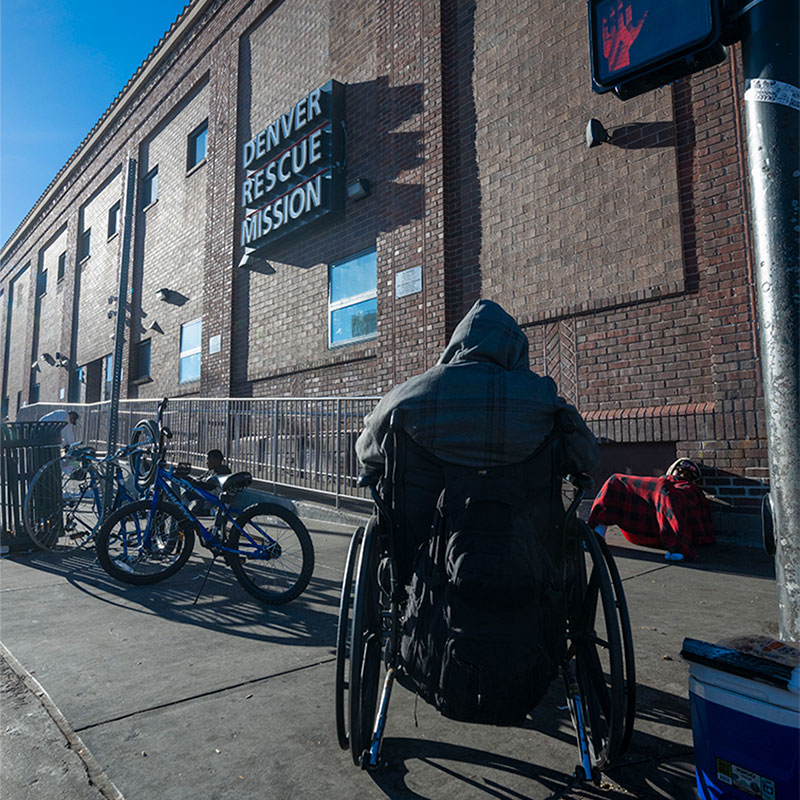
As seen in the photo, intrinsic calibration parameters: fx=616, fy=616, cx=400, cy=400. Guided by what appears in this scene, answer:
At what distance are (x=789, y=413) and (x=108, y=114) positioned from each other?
22288 mm

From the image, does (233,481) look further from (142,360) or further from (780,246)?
(142,360)

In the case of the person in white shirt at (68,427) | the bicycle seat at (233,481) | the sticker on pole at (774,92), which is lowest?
the bicycle seat at (233,481)

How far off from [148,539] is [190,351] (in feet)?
34.2

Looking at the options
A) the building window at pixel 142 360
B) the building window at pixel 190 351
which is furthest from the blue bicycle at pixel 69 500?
the building window at pixel 142 360

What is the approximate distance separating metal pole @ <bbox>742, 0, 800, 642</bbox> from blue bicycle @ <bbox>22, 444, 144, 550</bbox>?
560cm

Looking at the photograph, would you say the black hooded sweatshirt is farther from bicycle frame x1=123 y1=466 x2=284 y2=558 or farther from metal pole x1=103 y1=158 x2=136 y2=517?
metal pole x1=103 y1=158 x2=136 y2=517

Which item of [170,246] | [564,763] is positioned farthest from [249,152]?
[564,763]

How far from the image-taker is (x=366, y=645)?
2.46 m

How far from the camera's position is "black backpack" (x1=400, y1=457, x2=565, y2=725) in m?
1.94

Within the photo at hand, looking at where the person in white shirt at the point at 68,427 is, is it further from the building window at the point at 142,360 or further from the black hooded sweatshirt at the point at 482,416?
the black hooded sweatshirt at the point at 482,416

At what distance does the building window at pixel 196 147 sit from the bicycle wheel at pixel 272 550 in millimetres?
13322

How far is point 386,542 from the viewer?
7.60 feet

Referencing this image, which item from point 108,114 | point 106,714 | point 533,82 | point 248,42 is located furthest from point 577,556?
point 108,114

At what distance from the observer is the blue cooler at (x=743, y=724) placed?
1.60 m
